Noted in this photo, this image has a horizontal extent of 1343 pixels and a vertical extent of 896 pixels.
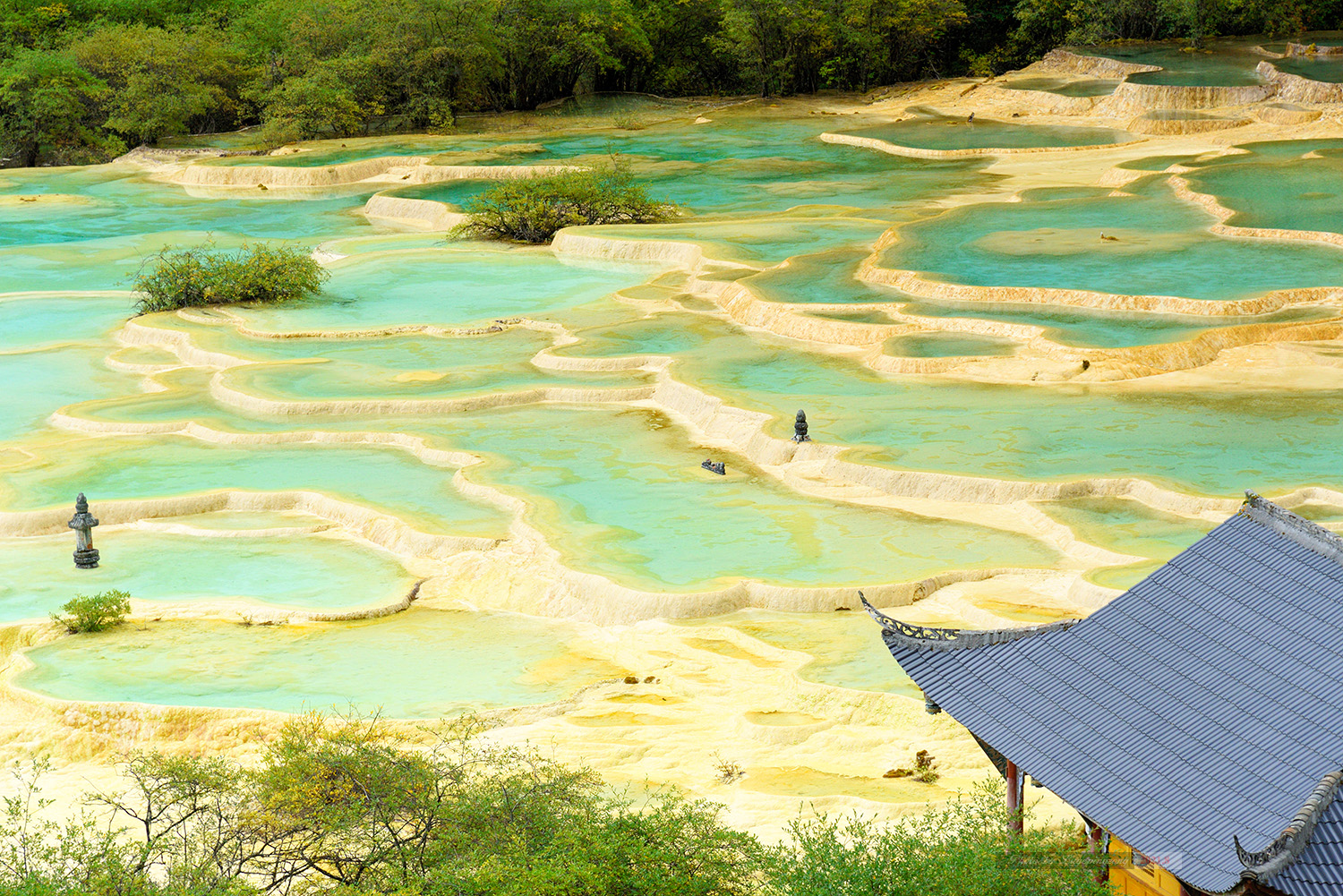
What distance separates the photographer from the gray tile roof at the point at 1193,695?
8.44 metres

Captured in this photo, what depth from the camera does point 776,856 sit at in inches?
383

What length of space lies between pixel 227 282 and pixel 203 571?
1484 centimetres

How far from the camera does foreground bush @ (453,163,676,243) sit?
3659 cm

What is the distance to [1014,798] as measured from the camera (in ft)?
33.0

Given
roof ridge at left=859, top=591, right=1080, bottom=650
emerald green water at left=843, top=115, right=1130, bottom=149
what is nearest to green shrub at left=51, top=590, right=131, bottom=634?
roof ridge at left=859, top=591, right=1080, bottom=650

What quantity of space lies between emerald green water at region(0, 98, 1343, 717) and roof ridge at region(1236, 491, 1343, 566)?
A: 4423 mm

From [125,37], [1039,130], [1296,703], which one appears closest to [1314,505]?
[1296,703]

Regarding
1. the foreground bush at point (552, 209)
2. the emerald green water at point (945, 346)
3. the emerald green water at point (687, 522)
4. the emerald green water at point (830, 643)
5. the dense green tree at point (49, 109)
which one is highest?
the dense green tree at point (49, 109)

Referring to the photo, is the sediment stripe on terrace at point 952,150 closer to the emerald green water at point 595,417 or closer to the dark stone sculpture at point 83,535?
the emerald green water at point 595,417

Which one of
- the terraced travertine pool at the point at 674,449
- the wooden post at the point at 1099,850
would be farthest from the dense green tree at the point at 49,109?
the wooden post at the point at 1099,850

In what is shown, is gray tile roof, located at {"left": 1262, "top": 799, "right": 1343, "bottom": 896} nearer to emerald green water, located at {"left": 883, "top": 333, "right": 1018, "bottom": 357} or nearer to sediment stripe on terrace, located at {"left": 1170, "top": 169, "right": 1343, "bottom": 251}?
emerald green water, located at {"left": 883, "top": 333, "right": 1018, "bottom": 357}

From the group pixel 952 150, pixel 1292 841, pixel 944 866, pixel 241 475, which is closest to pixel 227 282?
pixel 241 475

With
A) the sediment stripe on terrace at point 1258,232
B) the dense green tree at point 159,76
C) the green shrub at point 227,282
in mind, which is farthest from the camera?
the dense green tree at point 159,76

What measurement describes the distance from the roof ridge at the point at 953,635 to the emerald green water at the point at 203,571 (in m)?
7.79
